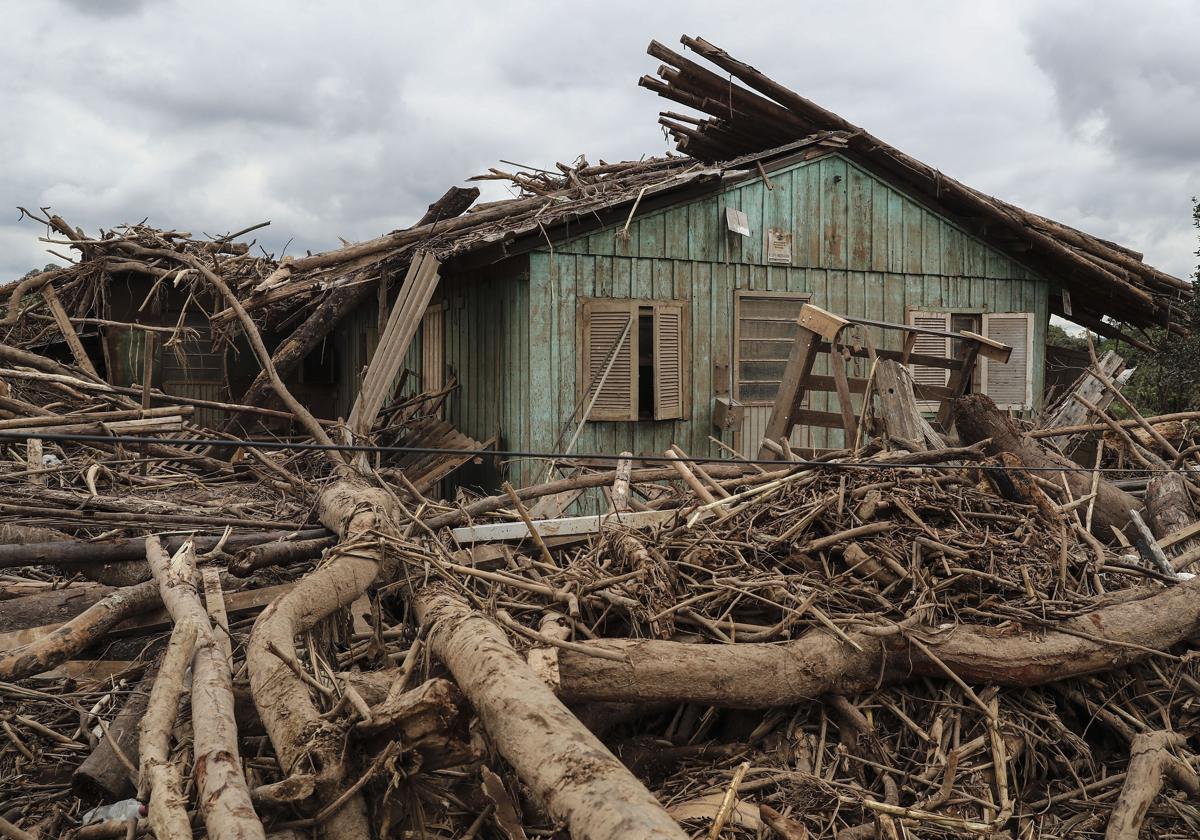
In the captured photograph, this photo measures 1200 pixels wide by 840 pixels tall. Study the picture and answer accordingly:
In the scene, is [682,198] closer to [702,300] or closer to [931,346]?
[702,300]

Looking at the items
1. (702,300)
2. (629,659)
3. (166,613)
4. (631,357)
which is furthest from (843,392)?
(166,613)

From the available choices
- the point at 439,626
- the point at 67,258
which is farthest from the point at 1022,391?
the point at 67,258

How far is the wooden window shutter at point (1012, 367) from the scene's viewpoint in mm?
11438

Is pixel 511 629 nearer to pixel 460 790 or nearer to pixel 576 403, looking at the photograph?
pixel 460 790

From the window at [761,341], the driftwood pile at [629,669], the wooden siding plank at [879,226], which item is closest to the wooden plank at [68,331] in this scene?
the driftwood pile at [629,669]

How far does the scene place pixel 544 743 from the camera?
113 inches

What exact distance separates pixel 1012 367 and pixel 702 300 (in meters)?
4.20

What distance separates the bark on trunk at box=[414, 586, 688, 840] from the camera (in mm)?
2461

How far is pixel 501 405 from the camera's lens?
9789mm

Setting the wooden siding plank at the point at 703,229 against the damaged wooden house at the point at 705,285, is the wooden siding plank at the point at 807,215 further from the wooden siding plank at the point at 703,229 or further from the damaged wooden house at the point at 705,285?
the wooden siding plank at the point at 703,229

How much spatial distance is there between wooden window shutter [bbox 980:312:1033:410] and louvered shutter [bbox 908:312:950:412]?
486 mm

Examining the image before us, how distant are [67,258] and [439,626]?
1102 centimetres

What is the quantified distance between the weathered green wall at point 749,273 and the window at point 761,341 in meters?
0.14

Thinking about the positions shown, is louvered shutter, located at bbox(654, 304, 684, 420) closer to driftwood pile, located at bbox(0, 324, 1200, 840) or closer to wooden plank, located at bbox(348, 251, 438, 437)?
wooden plank, located at bbox(348, 251, 438, 437)
